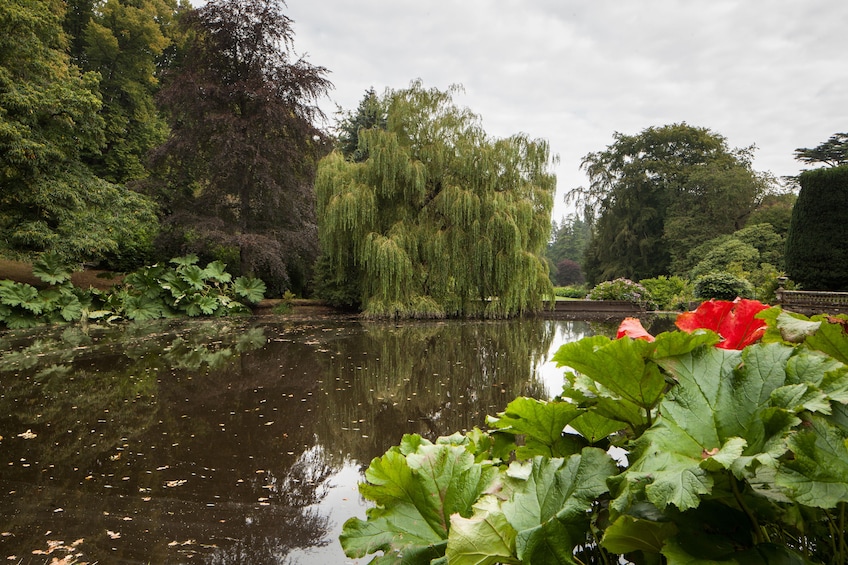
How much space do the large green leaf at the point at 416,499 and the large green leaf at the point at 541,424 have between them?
11 cm

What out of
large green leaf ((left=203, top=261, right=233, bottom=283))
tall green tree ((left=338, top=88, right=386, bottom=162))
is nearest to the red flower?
large green leaf ((left=203, top=261, right=233, bottom=283))

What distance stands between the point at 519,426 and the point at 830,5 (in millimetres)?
15308

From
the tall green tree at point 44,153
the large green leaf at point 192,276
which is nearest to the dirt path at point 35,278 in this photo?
the tall green tree at point 44,153

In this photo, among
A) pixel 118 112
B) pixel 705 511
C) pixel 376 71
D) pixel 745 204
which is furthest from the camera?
pixel 745 204

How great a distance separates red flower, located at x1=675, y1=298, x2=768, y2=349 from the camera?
0.89 metres

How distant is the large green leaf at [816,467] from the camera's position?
0.53 metres

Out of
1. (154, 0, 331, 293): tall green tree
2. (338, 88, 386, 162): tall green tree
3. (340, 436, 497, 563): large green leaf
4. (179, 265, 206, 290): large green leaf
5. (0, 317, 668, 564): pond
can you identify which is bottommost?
(0, 317, 668, 564): pond

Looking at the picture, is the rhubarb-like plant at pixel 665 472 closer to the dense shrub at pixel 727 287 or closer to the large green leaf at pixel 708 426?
the large green leaf at pixel 708 426

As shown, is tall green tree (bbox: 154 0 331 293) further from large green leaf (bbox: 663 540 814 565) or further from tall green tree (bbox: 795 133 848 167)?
tall green tree (bbox: 795 133 848 167)

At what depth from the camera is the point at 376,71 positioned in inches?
699

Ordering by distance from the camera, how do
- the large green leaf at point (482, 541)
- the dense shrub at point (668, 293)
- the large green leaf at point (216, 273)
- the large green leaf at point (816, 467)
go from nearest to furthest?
the large green leaf at point (816, 467) → the large green leaf at point (482, 541) → the large green leaf at point (216, 273) → the dense shrub at point (668, 293)

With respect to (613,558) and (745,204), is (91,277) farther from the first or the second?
(745,204)

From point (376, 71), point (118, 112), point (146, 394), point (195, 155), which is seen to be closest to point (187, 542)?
point (146, 394)

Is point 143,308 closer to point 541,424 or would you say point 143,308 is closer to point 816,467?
point 541,424
